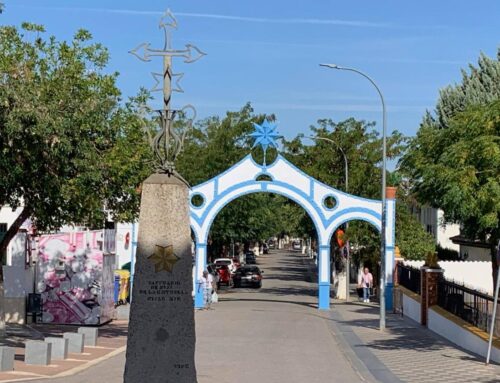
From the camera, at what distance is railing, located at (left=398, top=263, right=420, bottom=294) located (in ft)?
103

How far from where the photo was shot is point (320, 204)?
3844cm

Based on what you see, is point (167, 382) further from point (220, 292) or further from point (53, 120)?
point (220, 292)

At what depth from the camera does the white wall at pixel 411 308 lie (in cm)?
2983

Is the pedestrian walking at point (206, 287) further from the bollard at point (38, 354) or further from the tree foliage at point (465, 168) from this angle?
the bollard at point (38, 354)

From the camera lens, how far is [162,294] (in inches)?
423

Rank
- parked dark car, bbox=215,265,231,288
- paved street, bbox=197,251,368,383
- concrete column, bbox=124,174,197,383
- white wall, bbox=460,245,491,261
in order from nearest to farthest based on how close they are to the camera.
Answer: concrete column, bbox=124,174,197,383 → paved street, bbox=197,251,368,383 → white wall, bbox=460,245,491,261 → parked dark car, bbox=215,265,231,288

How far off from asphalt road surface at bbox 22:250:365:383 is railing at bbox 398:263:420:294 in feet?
10.9

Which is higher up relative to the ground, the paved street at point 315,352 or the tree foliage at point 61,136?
the tree foliage at point 61,136

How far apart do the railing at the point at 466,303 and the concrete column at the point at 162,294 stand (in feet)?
34.1

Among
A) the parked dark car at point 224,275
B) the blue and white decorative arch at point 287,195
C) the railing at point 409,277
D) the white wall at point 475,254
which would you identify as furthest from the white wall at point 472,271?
the parked dark car at point 224,275

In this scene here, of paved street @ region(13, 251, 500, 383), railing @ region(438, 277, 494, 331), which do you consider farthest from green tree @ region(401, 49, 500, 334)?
paved street @ region(13, 251, 500, 383)

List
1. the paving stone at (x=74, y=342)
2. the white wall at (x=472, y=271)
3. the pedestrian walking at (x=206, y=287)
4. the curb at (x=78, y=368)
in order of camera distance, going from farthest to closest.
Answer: the white wall at (x=472, y=271)
the pedestrian walking at (x=206, y=287)
the paving stone at (x=74, y=342)
the curb at (x=78, y=368)

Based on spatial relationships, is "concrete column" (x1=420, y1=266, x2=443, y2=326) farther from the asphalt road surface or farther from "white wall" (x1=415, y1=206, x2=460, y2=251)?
"white wall" (x1=415, y1=206, x2=460, y2=251)

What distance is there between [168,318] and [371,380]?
7367 millimetres
